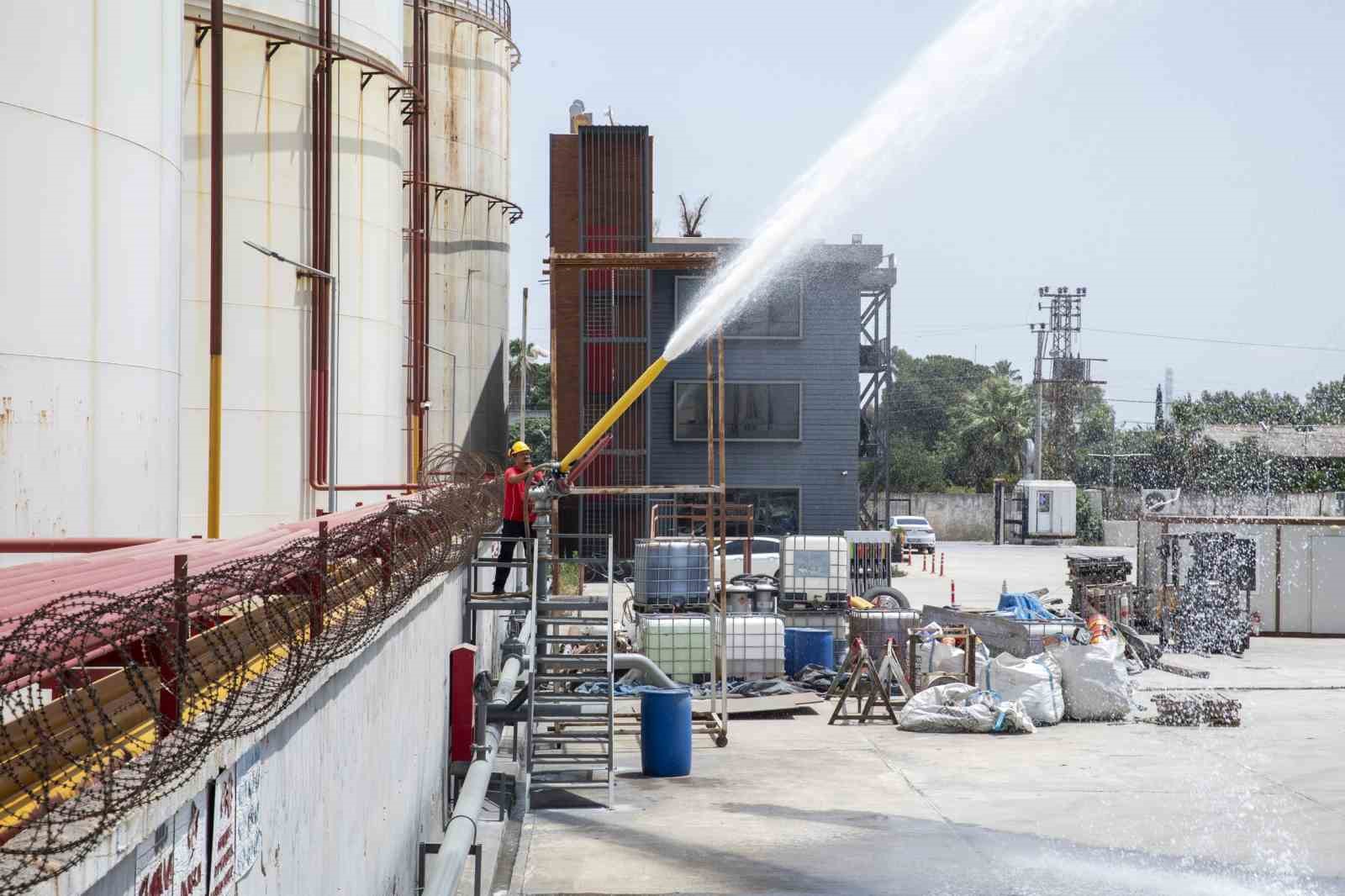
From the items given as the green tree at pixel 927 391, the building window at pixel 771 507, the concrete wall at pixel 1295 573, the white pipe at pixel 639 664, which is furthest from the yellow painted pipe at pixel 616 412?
the green tree at pixel 927 391

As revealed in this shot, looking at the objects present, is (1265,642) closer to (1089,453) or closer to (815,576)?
(815,576)

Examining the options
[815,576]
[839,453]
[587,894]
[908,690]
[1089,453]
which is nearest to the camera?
[587,894]

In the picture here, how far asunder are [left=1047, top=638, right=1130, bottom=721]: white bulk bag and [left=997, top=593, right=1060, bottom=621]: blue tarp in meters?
3.07

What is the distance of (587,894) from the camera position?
446 inches

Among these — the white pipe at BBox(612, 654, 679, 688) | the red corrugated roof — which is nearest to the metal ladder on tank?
the white pipe at BBox(612, 654, 679, 688)

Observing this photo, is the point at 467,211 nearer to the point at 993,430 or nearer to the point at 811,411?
the point at 811,411

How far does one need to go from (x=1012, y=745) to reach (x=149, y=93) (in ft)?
42.7

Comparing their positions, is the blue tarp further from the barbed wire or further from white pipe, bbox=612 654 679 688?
the barbed wire

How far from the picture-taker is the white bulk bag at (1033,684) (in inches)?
765

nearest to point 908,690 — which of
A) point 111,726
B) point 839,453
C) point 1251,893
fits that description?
point 1251,893

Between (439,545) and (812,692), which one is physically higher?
(439,545)

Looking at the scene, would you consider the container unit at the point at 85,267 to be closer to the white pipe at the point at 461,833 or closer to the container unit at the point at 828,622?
the white pipe at the point at 461,833

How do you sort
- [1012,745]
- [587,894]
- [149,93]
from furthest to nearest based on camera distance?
Answer: [1012,745]
[587,894]
[149,93]

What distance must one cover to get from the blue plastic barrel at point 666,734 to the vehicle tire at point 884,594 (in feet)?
40.7
